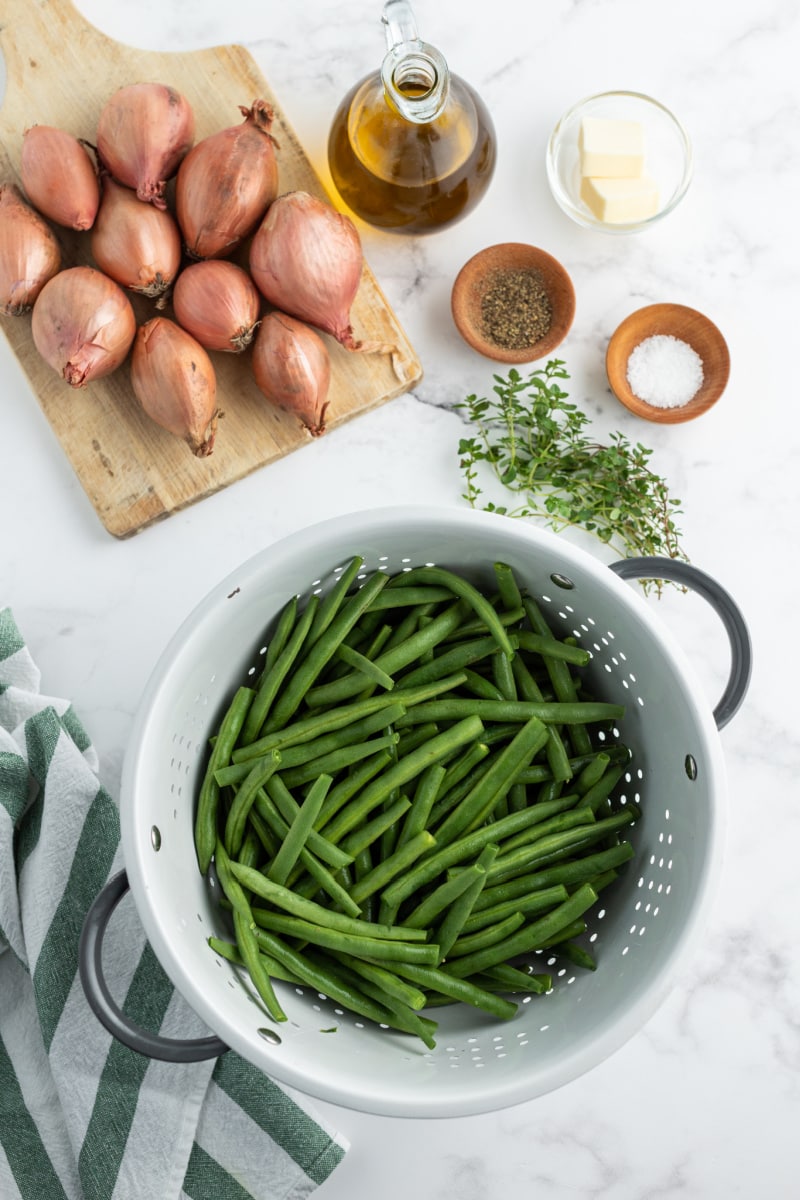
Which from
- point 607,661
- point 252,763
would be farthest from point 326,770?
point 607,661

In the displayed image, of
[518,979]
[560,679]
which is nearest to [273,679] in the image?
[560,679]

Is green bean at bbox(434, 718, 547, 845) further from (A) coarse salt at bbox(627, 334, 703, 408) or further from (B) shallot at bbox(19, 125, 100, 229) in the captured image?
(B) shallot at bbox(19, 125, 100, 229)

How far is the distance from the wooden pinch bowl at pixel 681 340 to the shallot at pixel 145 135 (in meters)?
0.71

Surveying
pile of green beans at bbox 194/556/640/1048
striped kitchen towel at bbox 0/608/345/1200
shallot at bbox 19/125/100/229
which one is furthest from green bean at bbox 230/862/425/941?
shallot at bbox 19/125/100/229

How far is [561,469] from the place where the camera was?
1.56 meters

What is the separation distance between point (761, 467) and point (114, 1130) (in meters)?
1.37

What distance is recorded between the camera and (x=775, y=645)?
162cm

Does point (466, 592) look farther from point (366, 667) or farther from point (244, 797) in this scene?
point (244, 797)

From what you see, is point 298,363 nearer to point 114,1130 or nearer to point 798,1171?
point 114,1130

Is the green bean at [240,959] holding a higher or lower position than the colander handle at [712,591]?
lower

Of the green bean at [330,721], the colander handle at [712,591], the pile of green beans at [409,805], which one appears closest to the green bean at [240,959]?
the pile of green beans at [409,805]

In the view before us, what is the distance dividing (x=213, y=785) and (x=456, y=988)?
38 cm

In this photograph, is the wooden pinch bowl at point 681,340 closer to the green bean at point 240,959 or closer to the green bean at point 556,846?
the green bean at point 556,846

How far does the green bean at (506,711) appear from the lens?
4.22ft
